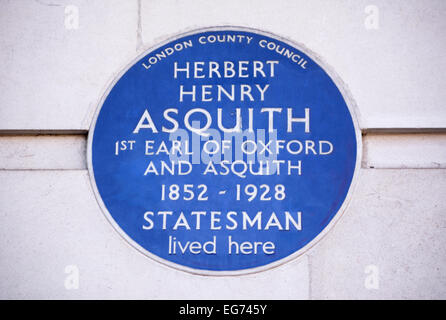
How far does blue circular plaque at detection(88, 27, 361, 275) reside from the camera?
12.4ft

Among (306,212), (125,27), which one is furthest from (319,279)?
(125,27)

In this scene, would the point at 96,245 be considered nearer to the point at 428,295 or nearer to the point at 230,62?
the point at 230,62

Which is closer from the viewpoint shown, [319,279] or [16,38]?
[319,279]

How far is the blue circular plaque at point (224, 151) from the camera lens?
379cm

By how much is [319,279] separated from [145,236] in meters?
1.08

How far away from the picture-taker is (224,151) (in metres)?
3.92

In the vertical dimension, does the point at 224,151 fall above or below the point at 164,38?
below

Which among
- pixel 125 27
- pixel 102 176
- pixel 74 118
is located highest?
pixel 125 27

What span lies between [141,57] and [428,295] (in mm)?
2314

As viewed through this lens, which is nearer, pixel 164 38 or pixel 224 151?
pixel 224 151

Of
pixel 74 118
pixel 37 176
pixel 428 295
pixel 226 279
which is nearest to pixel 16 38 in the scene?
pixel 74 118
